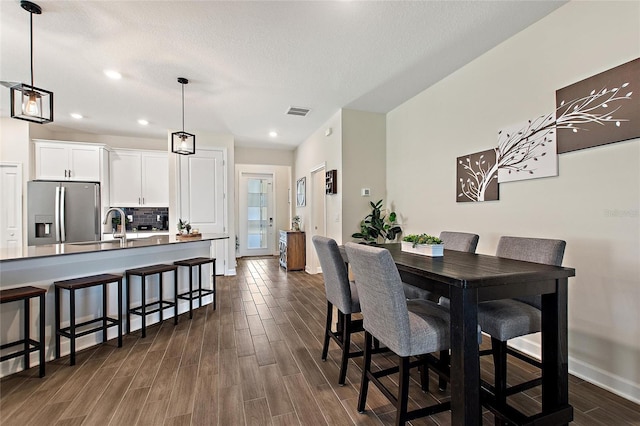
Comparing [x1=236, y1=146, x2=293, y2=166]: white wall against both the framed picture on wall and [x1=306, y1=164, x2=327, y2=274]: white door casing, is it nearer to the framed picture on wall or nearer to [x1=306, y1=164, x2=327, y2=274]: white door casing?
A: the framed picture on wall

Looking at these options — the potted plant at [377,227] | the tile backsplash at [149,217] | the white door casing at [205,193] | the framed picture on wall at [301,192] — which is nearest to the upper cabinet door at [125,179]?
the tile backsplash at [149,217]

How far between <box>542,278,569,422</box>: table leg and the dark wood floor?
1.13 ft

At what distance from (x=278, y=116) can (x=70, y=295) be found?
3.62 m

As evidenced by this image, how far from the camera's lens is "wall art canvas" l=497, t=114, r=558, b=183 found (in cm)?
237

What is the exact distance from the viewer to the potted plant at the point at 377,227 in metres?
4.29

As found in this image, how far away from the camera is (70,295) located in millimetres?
2312

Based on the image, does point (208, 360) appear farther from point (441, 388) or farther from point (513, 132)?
point (513, 132)

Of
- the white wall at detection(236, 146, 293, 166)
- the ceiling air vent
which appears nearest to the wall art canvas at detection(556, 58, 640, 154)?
the ceiling air vent

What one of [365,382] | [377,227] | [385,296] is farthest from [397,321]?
[377,227]

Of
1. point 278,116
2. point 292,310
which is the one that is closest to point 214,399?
point 292,310

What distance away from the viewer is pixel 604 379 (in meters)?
2.03

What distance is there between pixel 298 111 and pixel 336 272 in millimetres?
3271

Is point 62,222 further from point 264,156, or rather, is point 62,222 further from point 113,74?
point 264,156

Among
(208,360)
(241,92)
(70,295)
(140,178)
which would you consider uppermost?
(241,92)
